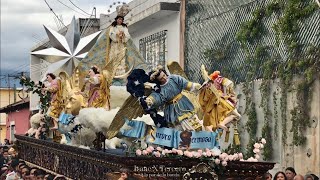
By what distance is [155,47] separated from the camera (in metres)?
20.6

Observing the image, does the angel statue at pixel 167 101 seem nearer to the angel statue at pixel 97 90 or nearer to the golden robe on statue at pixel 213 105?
the golden robe on statue at pixel 213 105

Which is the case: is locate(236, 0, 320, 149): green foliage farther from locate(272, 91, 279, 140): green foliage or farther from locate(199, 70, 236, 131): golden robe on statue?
locate(199, 70, 236, 131): golden robe on statue

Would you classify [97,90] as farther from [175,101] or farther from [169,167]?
[169,167]

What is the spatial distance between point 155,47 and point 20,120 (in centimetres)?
1653

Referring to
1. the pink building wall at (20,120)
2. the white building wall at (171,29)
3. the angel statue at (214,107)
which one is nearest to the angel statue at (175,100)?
the angel statue at (214,107)

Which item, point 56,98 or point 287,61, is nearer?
point 56,98

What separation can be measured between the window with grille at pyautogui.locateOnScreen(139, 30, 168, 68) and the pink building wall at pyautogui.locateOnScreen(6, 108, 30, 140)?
13221 mm

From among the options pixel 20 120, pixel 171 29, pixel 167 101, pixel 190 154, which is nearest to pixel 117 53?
pixel 167 101

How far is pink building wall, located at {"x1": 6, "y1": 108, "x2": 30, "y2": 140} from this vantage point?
3375cm

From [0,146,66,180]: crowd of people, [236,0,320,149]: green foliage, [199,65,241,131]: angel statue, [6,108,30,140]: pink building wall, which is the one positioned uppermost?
[236,0,320,149]: green foliage

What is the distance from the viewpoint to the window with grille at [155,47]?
20.0 m

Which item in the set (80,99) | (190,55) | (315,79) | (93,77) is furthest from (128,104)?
(190,55)

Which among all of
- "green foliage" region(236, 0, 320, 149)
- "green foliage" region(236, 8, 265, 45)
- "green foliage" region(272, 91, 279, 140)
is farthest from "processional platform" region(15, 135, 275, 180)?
"green foliage" region(236, 8, 265, 45)

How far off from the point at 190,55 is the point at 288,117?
5.47m
